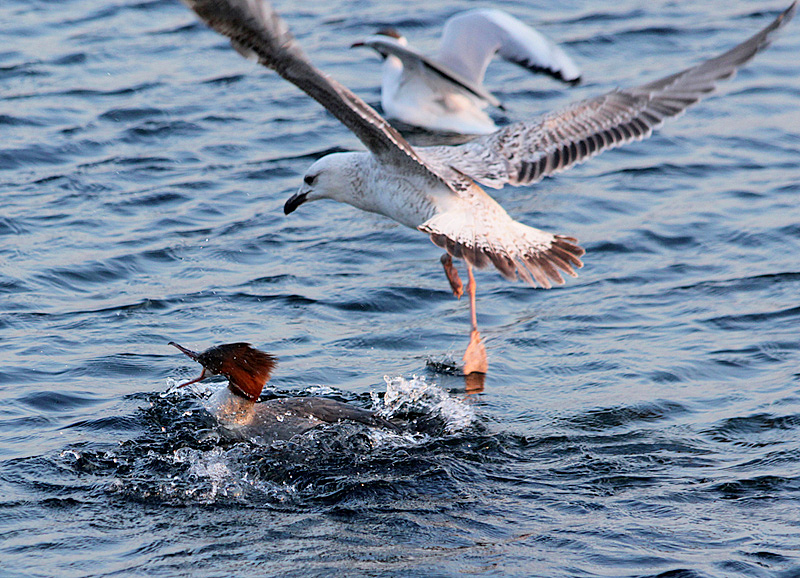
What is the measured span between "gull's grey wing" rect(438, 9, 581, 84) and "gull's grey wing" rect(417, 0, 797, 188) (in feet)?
7.44

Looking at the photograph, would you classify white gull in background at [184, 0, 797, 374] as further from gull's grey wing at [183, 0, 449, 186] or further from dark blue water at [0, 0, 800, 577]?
dark blue water at [0, 0, 800, 577]

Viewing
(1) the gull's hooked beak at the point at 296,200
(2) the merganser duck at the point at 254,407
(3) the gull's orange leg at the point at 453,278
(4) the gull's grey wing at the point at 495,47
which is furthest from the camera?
(4) the gull's grey wing at the point at 495,47

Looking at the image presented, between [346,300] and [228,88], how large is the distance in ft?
18.4

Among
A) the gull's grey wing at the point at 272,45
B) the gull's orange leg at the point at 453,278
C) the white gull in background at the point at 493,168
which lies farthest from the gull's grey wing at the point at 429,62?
the gull's grey wing at the point at 272,45

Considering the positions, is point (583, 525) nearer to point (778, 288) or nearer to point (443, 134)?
point (778, 288)

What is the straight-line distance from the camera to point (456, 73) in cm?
1177

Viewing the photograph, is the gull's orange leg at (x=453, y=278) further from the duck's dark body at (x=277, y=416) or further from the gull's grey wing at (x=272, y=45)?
the duck's dark body at (x=277, y=416)

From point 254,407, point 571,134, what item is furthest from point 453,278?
point 254,407

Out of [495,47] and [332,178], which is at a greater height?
[495,47]

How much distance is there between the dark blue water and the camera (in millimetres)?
5266

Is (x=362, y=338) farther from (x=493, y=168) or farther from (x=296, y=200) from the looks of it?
(x=493, y=168)

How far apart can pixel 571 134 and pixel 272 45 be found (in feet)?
8.99

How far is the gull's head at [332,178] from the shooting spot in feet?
25.0

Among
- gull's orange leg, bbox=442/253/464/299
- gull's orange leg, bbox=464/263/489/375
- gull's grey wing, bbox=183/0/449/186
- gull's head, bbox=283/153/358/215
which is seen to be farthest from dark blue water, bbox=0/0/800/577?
gull's grey wing, bbox=183/0/449/186
